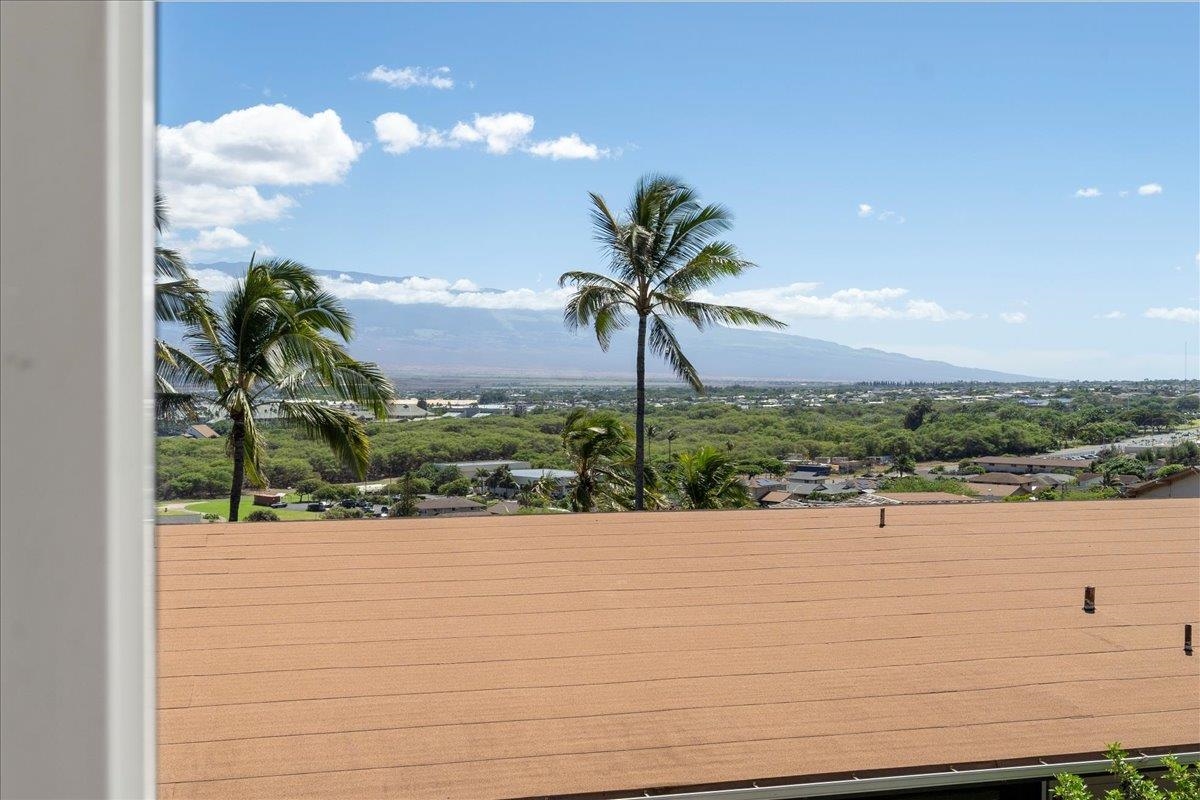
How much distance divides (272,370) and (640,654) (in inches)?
220

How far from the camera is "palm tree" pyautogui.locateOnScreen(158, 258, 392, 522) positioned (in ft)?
23.2

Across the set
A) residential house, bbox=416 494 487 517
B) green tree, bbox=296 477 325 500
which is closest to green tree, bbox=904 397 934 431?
residential house, bbox=416 494 487 517

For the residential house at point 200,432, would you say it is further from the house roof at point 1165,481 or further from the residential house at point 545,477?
the house roof at point 1165,481

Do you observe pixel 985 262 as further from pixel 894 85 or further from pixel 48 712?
pixel 48 712

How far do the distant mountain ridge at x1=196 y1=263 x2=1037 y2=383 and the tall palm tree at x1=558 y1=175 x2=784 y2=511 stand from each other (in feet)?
4.17

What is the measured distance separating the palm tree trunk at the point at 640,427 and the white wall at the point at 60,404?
775 centimetres

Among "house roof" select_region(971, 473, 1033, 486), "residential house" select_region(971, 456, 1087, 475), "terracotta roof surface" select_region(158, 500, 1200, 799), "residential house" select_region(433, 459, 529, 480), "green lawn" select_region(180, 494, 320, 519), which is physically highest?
"residential house" select_region(971, 456, 1087, 475)

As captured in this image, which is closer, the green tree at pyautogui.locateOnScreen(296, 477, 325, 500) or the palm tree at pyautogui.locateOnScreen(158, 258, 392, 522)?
the green tree at pyautogui.locateOnScreen(296, 477, 325, 500)

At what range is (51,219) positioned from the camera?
22cm

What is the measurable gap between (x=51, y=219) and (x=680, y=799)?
6.04 feet

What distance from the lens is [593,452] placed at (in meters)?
7.75

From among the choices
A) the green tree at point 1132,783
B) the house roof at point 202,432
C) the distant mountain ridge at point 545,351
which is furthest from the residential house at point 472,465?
the green tree at point 1132,783

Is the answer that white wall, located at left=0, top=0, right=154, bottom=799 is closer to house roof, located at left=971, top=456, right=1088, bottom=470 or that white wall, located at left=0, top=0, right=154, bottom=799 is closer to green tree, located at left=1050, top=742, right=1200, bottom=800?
green tree, located at left=1050, top=742, right=1200, bottom=800

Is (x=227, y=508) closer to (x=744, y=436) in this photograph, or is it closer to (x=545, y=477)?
(x=545, y=477)
